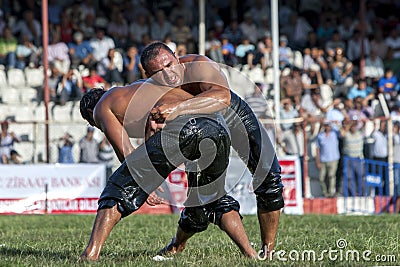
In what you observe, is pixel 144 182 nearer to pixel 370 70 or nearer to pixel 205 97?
pixel 205 97

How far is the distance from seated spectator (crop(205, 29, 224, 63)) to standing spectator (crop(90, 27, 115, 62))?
2.19 metres

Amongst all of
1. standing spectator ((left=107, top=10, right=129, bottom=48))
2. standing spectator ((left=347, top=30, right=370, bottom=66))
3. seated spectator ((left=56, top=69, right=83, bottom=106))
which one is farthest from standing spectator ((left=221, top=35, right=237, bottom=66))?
seated spectator ((left=56, top=69, right=83, bottom=106))

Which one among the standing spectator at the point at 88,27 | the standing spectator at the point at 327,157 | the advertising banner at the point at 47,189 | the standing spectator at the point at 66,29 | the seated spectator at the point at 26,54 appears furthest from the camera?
the standing spectator at the point at 88,27

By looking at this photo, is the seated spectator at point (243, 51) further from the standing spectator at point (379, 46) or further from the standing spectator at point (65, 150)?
the standing spectator at point (65, 150)

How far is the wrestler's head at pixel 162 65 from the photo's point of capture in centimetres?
595

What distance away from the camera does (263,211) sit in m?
6.55

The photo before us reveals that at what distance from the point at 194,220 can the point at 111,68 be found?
12.1 m

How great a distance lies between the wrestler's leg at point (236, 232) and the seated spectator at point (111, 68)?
1204 cm

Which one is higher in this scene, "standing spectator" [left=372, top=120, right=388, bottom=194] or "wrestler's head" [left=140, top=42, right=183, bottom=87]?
"wrestler's head" [left=140, top=42, right=183, bottom=87]

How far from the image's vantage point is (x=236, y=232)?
244 inches

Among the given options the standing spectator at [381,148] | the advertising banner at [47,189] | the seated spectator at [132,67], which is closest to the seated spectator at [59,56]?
the seated spectator at [132,67]

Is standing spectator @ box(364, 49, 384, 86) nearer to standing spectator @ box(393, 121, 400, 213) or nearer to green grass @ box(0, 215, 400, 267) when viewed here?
standing spectator @ box(393, 121, 400, 213)

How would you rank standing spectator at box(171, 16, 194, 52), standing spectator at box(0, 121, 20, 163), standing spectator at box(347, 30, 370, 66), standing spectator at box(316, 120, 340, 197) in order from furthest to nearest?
standing spectator at box(347, 30, 370, 66) < standing spectator at box(171, 16, 194, 52) < standing spectator at box(316, 120, 340, 197) < standing spectator at box(0, 121, 20, 163)

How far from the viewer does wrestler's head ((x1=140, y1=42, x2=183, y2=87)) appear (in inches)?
234
